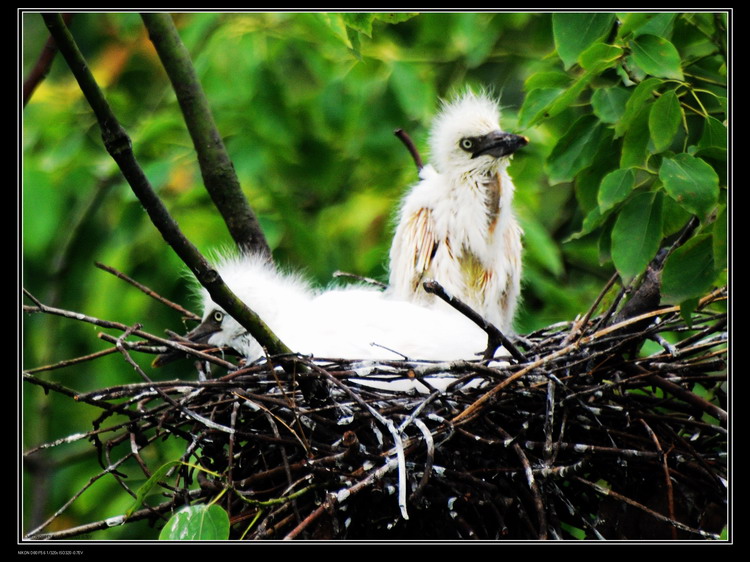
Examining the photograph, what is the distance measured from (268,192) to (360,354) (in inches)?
94.7

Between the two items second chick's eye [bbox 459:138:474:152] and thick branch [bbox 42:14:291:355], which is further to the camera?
second chick's eye [bbox 459:138:474:152]

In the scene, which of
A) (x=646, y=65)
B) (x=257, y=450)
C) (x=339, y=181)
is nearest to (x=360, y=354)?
(x=257, y=450)

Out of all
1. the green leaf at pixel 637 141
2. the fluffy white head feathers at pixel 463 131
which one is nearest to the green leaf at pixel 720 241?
the green leaf at pixel 637 141

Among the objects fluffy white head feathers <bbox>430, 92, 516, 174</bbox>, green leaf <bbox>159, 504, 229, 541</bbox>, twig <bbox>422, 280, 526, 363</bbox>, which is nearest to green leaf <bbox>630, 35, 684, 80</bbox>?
twig <bbox>422, 280, 526, 363</bbox>

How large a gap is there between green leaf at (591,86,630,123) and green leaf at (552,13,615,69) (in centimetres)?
22

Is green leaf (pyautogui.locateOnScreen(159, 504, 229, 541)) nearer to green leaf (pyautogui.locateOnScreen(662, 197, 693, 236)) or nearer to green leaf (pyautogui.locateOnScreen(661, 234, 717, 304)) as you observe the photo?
green leaf (pyautogui.locateOnScreen(661, 234, 717, 304))

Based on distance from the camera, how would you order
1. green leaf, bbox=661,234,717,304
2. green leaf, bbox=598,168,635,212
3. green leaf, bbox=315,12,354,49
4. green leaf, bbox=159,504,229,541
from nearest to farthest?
green leaf, bbox=159,504,229,541
green leaf, bbox=661,234,717,304
green leaf, bbox=598,168,635,212
green leaf, bbox=315,12,354,49

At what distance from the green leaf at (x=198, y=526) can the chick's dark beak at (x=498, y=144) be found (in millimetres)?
2122

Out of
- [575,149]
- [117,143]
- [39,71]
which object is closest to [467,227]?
[575,149]

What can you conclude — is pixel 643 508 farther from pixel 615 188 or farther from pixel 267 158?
pixel 267 158

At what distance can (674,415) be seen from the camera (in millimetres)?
2963

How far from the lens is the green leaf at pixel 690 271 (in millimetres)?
2320

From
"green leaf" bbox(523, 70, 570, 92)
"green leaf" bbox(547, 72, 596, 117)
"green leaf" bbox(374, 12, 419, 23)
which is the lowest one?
"green leaf" bbox(547, 72, 596, 117)

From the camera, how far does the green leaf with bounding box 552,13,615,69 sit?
9.65ft
